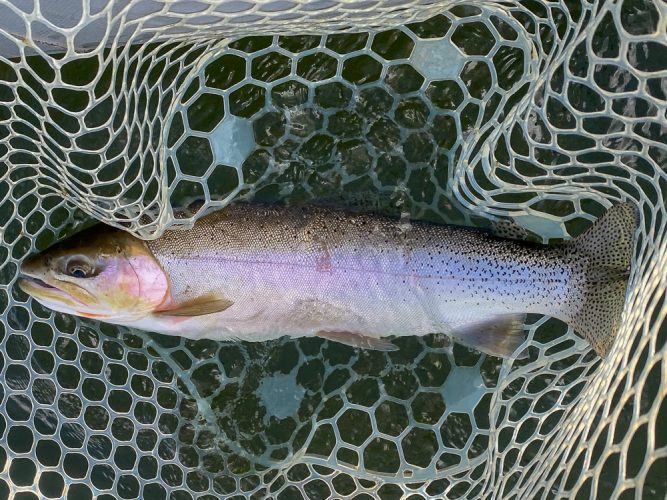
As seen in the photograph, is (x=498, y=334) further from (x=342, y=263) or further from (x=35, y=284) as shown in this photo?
(x=35, y=284)

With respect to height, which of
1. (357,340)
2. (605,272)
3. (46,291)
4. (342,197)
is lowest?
(46,291)

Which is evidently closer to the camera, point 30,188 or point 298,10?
point 298,10

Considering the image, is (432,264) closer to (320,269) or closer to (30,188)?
(320,269)

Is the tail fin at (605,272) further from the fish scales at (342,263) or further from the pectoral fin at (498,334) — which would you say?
the pectoral fin at (498,334)

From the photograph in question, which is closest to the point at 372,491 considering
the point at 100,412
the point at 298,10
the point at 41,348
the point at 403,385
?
the point at 403,385

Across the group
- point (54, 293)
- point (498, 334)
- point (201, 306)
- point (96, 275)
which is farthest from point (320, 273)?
point (54, 293)

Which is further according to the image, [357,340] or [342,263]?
[357,340]

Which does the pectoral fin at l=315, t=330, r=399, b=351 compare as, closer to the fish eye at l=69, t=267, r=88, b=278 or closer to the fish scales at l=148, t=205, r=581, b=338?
the fish scales at l=148, t=205, r=581, b=338
